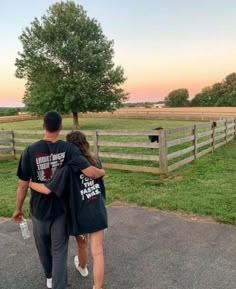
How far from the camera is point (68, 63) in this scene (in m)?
25.4

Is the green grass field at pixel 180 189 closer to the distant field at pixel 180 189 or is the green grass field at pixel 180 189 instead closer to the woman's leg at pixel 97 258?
the distant field at pixel 180 189

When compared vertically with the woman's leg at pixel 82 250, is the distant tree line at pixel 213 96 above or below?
above

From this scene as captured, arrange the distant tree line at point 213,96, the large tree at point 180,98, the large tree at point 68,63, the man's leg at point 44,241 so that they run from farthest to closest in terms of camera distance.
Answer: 1. the large tree at point 180,98
2. the distant tree line at point 213,96
3. the large tree at point 68,63
4. the man's leg at point 44,241

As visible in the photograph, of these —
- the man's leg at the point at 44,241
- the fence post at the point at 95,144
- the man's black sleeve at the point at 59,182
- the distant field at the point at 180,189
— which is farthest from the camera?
the fence post at the point at 95,144

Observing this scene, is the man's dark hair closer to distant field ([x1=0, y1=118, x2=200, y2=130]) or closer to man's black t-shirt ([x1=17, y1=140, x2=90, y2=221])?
man's black t-shirt ([x1=17, y1=140, x2=90, y2=221])

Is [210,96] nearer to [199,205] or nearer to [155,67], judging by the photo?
[155,67]

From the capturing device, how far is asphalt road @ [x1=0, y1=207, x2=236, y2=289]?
301 cm

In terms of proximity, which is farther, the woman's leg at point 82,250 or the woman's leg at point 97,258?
the woman's leg at point 82,250

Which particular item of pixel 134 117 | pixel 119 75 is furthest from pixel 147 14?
pixel 134 117

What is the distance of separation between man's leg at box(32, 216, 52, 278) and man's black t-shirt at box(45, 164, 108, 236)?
21 cm

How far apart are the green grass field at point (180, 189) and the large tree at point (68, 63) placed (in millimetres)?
16674

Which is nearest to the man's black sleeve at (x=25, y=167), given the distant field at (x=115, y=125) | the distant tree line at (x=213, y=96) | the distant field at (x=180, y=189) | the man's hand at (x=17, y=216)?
the man's hand at (x=17, y=216)

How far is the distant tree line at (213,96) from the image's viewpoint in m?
68.6

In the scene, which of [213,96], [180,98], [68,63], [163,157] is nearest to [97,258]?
[163,157]
